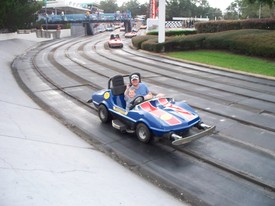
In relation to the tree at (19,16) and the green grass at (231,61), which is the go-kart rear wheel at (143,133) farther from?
the tree at (19,16)

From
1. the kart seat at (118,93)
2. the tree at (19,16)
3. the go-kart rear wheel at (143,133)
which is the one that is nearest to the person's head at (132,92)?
the kart seat at (118,93)

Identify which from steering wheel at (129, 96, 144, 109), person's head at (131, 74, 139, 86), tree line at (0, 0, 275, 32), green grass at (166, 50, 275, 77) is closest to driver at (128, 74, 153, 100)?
person's head at (131, 74, 139, 86)

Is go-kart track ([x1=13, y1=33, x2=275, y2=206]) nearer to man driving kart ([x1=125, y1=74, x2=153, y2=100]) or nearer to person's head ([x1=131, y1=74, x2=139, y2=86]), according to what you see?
man driving kart ([x1=125, y1=74, x2=153, y2=100])

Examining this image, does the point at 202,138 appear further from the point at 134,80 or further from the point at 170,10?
the point at 170,10

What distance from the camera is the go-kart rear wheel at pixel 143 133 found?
8.45 meters

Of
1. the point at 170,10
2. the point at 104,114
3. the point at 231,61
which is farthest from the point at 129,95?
the point at 170,10

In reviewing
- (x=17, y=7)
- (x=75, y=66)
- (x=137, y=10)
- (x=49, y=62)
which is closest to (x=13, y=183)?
(x=75, y=66)

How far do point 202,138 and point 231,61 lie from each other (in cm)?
1587

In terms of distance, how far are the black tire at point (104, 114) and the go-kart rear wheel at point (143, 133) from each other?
1.68 metres

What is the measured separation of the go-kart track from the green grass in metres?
1.93

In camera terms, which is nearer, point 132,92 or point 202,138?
point 202,138

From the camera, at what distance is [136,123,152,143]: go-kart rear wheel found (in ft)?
27.7

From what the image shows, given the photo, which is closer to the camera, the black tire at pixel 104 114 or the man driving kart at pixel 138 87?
the man driving kart at pixel 138 87

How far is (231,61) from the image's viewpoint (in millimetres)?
23734
